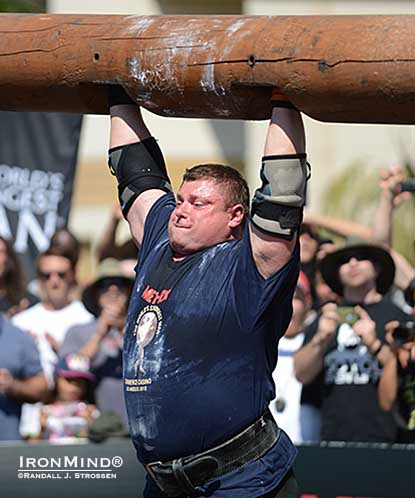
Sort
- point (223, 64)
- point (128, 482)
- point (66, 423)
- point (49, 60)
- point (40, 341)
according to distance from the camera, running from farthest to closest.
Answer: point (40, 341)
point (66, 423)
point (128, 482)
point (49, 60)
point (223, 64)

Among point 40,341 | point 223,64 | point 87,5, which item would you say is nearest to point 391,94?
point 223,64

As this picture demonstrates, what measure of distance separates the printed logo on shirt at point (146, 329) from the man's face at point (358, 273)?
8.26 feet

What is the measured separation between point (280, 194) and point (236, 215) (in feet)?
1.34

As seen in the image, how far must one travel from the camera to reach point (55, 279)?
6.98m

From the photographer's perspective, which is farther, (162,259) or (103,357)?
(103,357)

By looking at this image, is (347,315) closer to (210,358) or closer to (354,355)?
(354,355)

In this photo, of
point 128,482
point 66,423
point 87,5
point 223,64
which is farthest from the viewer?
point 87,5

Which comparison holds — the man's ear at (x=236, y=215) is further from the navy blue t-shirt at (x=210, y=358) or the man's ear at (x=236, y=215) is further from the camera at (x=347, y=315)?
the camera at (x=347, y=315)

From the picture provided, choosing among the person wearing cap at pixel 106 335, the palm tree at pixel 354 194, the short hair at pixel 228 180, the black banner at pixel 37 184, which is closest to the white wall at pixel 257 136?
the palm tree at pixel 354 194

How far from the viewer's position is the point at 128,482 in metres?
4.83

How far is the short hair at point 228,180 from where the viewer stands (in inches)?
153

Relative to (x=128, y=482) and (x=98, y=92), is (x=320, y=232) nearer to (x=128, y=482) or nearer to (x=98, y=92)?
(x=128, y=482)

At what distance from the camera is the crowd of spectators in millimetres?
5879

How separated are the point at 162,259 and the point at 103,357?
8.66ft
